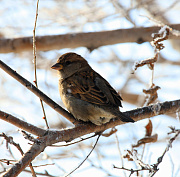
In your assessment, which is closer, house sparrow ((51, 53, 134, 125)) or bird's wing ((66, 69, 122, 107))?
house sparrow ((51, 53, 134, 125))

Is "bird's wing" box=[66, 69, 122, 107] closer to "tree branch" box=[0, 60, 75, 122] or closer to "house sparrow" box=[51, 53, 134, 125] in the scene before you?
"house sparrow" box=[51, 53, 134, 125]

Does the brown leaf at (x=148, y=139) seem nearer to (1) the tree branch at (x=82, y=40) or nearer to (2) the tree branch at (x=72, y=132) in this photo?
(2) the tree branch at (x=72, y=132)

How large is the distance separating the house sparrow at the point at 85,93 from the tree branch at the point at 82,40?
234 millimetres

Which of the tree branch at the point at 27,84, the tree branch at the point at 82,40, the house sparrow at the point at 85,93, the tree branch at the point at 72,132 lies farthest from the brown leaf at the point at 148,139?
the tree branch at the point at 82,40

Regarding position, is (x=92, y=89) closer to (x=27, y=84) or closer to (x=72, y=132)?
(x=72, y=132)

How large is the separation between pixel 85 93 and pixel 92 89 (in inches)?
4.4

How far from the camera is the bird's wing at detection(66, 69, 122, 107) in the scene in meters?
3.85

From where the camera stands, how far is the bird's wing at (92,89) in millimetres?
3846

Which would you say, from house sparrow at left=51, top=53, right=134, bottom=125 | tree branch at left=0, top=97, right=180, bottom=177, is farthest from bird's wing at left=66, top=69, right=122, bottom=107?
tree branch at left=0, top=97, right=180, bottom=177

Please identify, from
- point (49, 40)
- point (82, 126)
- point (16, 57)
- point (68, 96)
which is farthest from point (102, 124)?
point (16, 57)

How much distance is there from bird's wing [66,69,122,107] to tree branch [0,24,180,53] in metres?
0.49

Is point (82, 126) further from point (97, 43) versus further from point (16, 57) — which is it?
point (16, 57)

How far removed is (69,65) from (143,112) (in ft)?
4.59

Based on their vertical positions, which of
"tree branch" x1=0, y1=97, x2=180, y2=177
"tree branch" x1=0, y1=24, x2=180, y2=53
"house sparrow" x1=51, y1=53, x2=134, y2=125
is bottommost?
"tree branch" x1=0, y1=97, x2=180, y2=177
